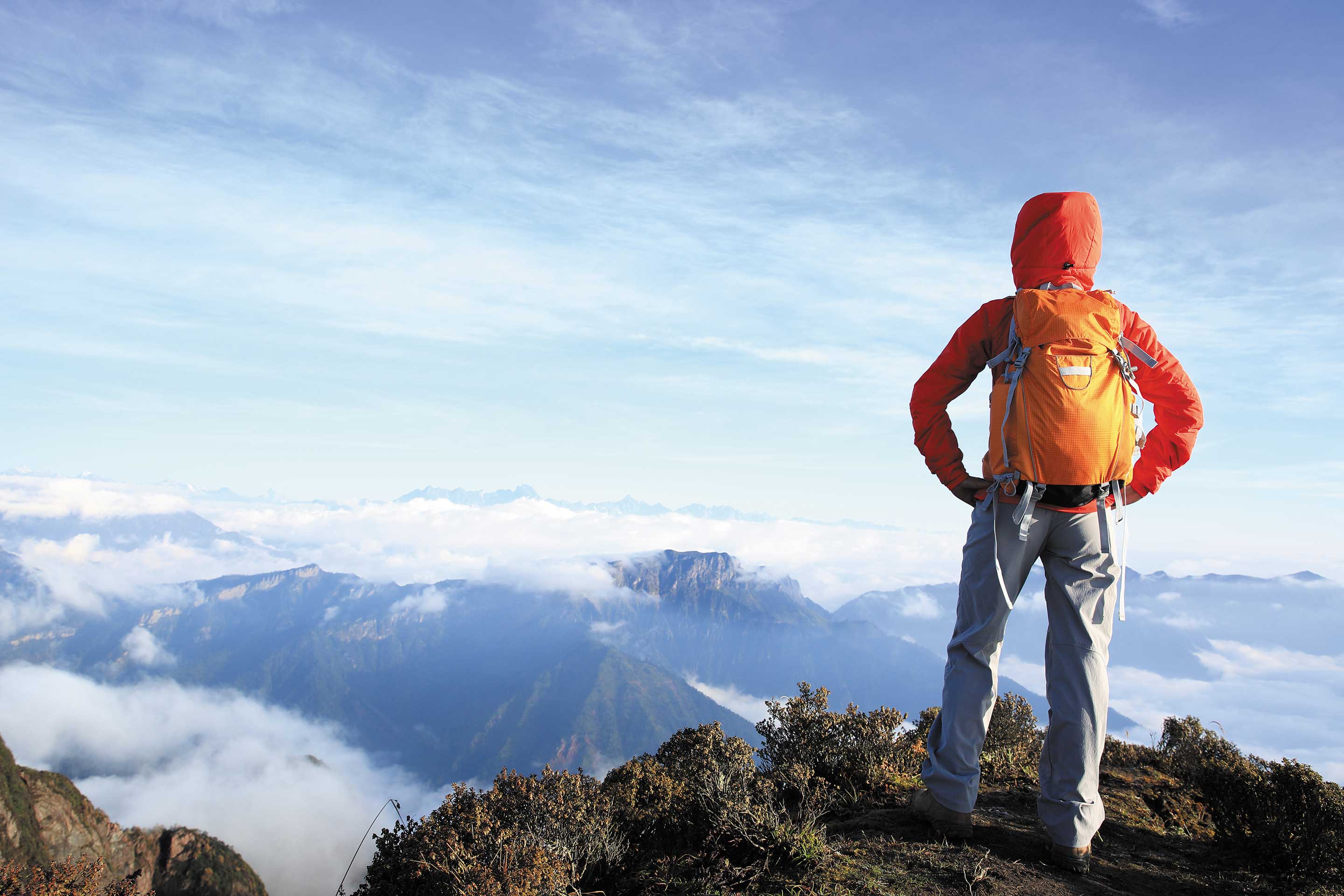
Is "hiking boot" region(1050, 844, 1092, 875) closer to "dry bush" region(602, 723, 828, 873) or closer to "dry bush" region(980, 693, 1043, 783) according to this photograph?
"dry bush" region(602, 723, 828, 873)

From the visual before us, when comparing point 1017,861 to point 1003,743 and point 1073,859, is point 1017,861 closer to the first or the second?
point 1073,859

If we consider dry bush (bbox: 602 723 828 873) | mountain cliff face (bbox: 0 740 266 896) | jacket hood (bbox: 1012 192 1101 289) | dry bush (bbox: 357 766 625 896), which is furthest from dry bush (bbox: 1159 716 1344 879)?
mountain cliff face (bbox: 0 740 266 896)

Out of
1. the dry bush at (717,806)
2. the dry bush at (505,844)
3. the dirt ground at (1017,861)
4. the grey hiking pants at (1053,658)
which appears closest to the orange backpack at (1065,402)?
the grey hiking pants at (1053,658)

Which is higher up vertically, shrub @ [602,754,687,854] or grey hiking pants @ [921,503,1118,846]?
grey hiking pants @ [921,503,1118,846]

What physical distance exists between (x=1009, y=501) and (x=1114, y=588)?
0.85 metres

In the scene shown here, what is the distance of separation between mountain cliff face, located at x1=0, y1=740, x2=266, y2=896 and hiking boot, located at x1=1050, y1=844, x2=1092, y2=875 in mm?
69868

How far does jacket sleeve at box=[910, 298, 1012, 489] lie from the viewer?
440 cm

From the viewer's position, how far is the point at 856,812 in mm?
5402

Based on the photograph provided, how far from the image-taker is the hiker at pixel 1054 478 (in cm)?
412

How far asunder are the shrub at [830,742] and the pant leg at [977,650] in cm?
153

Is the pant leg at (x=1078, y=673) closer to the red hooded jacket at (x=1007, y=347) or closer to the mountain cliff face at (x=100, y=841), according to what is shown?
the red hooded jacket at (x=1007, y=347)

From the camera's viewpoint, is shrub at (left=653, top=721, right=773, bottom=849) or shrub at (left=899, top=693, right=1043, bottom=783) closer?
shrub at (left=653, top=721, right=773, bottom=849)

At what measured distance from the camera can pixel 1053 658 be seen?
14.4ft

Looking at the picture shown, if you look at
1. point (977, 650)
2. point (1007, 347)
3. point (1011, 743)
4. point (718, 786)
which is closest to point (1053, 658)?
point (977, 650)
